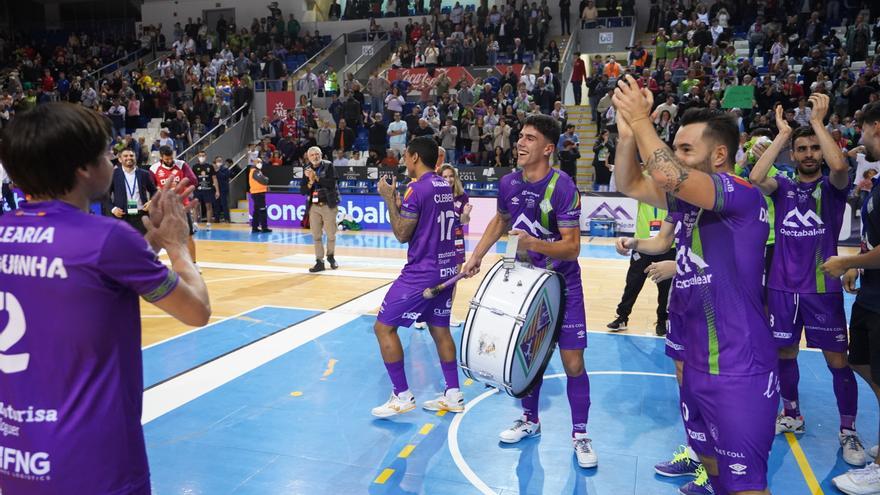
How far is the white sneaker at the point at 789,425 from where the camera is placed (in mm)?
4859

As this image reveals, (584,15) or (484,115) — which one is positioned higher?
(584,15)

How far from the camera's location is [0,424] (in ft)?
6.40

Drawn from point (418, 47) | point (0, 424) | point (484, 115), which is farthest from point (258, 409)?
point (418, 47)

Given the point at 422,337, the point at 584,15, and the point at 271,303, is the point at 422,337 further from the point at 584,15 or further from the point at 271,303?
the point at 584,15

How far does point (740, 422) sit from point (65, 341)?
2.50 meters

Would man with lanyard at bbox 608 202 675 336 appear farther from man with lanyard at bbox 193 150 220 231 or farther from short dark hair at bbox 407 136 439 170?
man with lanyard at bbox 193 150 220 231

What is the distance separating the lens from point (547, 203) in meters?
4.39

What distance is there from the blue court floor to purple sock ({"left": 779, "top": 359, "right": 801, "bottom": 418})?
0.67 feet

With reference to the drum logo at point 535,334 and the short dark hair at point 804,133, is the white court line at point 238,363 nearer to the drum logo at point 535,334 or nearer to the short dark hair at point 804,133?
the drum logo at point 535,334

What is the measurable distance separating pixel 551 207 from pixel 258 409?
9.50 feet

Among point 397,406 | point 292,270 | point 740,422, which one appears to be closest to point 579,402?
point 397,406

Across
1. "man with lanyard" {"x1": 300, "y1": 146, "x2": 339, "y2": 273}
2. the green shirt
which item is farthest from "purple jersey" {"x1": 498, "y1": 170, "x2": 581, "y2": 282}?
"man with lanyard" {"x1": 300, "y1": 146, "x2": 339, "y2": 273}

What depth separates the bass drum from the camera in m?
3.86

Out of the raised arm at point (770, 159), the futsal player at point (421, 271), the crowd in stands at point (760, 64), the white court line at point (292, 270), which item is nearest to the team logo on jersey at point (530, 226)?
the futsal player at point (421, 271)
